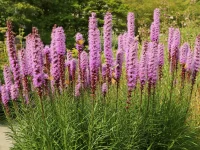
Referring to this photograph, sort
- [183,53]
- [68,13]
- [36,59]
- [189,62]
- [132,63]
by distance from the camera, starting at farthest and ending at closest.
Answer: [68,13] < [183,53] < [189,62] < [132,63] < [36,59]

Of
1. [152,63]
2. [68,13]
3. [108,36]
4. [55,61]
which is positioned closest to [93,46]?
[108,36]

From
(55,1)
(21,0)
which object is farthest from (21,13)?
(55,1)

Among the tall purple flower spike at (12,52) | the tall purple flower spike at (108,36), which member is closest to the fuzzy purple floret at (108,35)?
the tall purple flower spike at (108,36)

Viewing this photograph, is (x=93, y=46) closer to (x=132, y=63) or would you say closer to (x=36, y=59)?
(x=132, y=63)

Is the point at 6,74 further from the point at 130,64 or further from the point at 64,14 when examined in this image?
the point at 64,14

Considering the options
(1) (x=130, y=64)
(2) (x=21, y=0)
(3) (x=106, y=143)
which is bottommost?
(3) (x=106, y=143)

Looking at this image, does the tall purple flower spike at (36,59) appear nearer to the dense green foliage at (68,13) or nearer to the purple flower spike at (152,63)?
the purple flower spike at (152,63)

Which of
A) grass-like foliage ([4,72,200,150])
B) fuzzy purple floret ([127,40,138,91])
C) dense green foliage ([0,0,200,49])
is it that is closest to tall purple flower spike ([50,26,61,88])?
grass-like foliage ([4,72,200,150])

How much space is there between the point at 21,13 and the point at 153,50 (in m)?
14.9

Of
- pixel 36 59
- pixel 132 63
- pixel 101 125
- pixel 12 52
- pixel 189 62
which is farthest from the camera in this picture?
pixel 189 62

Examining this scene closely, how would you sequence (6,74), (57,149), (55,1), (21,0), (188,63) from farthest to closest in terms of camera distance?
(55,1) < (21,0) < (188,63) < (6,74) < (57,149)

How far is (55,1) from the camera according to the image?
63.1 feet

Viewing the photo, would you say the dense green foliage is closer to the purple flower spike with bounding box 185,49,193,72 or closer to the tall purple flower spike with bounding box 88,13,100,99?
the purple flower spike with bounding box 185,49,193,72

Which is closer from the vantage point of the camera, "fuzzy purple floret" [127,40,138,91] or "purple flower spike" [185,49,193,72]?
"fuzzy purple floret" [127,40,138,91]
